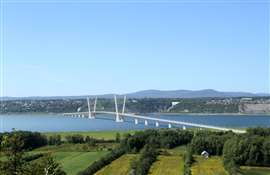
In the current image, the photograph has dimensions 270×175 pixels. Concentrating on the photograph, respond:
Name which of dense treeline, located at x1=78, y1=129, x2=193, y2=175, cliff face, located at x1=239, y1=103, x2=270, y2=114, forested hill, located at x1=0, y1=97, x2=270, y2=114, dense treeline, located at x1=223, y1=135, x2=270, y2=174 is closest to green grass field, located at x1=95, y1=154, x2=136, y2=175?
dense treeline, located at x1=78, y1=129, x2=193, y2=175

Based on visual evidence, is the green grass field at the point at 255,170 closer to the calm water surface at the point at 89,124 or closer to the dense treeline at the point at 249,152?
the dense treeline at the point at 249,152

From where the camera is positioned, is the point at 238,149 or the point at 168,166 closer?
the point at 168,166

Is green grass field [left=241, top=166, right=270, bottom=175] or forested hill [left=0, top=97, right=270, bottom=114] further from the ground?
forested hill [left=0, top=97, right=270, bottom=114]

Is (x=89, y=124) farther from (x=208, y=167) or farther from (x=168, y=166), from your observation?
(x=208, y=167)

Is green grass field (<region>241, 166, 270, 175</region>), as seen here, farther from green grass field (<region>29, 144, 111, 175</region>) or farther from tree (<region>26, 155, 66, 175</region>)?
tree (<region>26, 155, 66, 175</region>)

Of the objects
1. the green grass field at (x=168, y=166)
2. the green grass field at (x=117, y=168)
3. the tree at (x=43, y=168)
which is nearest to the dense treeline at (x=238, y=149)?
the green grass field at (x=168, y=166)

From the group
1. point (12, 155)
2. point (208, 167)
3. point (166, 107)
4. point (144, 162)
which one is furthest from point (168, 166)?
point (166, 107)
